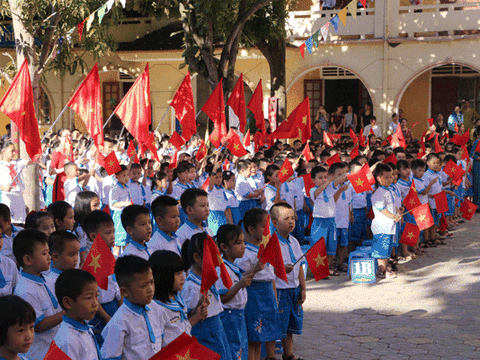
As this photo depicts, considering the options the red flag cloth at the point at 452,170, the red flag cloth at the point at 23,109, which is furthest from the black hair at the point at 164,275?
the red flag cloth at the point at 452,170

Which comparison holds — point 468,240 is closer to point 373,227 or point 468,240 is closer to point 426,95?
point 373,227

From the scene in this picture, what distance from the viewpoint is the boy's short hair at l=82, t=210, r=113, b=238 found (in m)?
4.89

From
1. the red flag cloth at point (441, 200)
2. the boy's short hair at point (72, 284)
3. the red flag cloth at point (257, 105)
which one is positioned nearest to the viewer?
the boy's short hair at point (72, 284)

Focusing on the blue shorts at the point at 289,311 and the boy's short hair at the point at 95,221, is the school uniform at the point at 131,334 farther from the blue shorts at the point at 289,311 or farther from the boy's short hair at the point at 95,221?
the blue shorts at the point at 289,311

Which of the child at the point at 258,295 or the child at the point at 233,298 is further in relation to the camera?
the child at the point at 258,295

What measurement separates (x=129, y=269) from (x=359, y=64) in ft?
51.9

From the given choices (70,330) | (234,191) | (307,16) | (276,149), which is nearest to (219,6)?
(276,149)

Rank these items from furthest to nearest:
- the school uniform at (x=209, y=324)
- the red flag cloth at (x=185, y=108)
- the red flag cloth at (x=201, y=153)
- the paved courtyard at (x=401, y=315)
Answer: the red flag cloth at (x=201, y=153), the red flag cloth at (x=185, y=108), the paved courtyard at (x=401, y=315), the school uniform at (x=209, y=324)

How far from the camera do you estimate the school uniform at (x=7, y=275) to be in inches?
167

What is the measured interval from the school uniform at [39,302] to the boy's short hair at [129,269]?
1.77 ft

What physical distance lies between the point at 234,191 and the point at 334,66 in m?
10.7

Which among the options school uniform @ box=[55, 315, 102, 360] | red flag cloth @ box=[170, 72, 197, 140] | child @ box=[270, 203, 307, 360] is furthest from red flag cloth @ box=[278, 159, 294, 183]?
school uniform @ box=[55, 315, 102, 360]

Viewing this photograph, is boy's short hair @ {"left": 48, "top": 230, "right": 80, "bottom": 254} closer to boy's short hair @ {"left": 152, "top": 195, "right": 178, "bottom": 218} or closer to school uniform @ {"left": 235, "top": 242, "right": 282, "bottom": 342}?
boy's short hair @ {"left": 152, "top": 195, "right": 178, "bottom": 218}

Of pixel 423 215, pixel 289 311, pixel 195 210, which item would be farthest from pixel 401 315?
pixel 195 210
